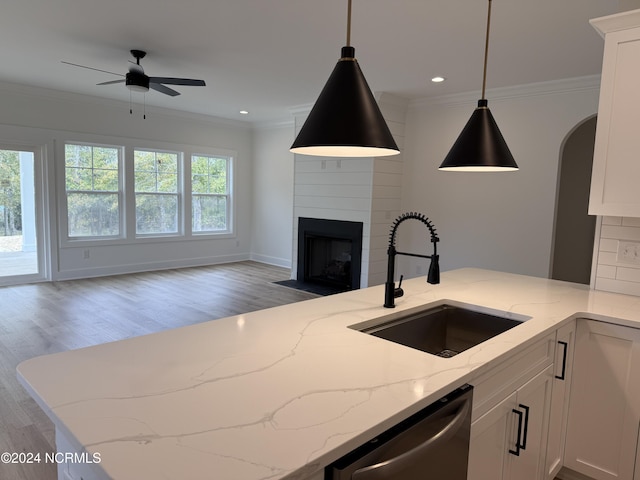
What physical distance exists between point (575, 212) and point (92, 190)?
6.90 m

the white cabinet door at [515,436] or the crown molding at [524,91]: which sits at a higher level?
the crown molding at [524,91]

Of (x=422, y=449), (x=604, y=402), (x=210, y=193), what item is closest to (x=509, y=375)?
(x=422, y=449)

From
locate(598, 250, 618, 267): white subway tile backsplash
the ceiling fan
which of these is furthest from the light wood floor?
locate(598, 250, 618, 267): white subway tile backsplash

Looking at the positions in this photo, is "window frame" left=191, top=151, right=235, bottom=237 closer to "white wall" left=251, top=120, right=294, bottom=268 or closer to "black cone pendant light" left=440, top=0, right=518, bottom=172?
"white wall" left=251, top=120, right=294, bottom=268

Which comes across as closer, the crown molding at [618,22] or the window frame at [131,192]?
the crown molding at [618,22]

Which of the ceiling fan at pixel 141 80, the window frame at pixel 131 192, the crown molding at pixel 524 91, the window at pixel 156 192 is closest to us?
the ceiling fan at pixel 141 80

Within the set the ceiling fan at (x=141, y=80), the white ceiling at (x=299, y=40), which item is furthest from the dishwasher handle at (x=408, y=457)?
the ceiling fan at (x=141, y=80)

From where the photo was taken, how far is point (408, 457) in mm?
988

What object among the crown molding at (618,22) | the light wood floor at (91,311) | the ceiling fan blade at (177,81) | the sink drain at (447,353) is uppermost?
the ceiling fan blade at (177,81)

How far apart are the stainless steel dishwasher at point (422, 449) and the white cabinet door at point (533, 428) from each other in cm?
45

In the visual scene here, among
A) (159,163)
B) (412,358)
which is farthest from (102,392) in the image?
(159,163)

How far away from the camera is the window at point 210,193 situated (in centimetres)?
771

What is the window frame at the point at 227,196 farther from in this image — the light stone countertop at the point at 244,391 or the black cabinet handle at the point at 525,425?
the black cabinet handle at the point at 525,425

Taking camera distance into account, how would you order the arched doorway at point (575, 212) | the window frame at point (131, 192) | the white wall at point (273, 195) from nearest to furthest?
the arched doorway at point (575, 212)
the window frame at point (131, 192)
the white wall at point (273, 195)
